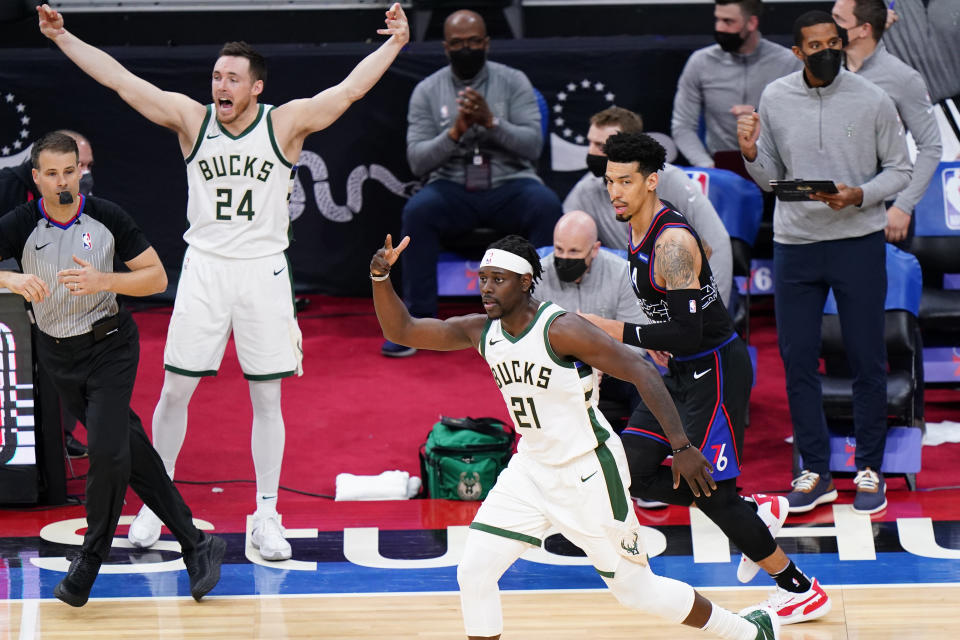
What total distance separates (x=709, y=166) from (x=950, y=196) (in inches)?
59.4

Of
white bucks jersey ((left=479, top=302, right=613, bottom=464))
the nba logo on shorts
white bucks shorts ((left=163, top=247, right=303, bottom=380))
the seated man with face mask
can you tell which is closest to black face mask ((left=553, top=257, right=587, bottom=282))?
the seated man with face mask

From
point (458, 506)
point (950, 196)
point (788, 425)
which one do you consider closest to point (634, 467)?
point (458, 506)

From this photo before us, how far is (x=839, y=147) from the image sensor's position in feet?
20.8

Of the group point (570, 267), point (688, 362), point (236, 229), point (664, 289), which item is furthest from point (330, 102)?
point (688, 362)

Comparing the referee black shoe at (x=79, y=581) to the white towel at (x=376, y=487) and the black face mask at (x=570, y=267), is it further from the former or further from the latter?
the black face mask at (x=570, y=267)

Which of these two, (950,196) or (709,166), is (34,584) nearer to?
(709,166)

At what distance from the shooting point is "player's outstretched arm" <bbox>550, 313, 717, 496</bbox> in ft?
14.9

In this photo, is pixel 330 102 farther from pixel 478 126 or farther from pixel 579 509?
pixel 478 126

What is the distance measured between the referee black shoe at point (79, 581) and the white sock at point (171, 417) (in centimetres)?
64

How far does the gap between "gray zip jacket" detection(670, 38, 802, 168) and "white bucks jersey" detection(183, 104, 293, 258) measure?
11.5 ft

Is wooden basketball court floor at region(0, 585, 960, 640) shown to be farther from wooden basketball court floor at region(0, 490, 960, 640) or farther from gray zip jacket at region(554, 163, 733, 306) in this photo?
gray zip jacket at region(554, 163, 733, 306)

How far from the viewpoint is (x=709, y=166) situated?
8.56 metres

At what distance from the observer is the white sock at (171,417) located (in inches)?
238

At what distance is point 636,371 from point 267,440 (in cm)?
223
